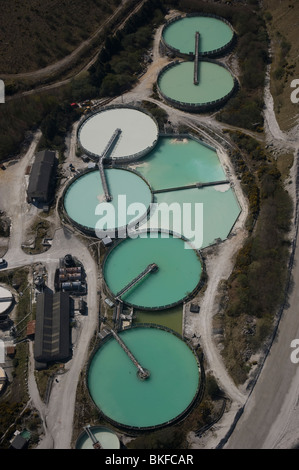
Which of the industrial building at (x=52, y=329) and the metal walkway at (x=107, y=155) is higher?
the metal walkway at (x=107, y=155)

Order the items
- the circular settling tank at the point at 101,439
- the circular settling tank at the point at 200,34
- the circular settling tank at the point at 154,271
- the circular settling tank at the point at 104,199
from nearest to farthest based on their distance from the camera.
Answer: the circular settling tank at the point at 101,439
the circular settling tank at the point at 154,271
the circular settling tank at the point at 104,199
the circular settling tank at the point at 200,34

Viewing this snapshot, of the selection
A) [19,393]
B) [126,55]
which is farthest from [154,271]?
[126,55]

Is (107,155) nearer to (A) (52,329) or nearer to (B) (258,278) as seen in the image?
(A) (52,329)

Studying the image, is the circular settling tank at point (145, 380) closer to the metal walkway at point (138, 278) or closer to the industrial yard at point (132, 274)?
the industrial yard at point (132, 274)

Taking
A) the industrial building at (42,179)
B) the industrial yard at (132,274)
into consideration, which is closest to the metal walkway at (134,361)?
the industrial yard at (132,274)

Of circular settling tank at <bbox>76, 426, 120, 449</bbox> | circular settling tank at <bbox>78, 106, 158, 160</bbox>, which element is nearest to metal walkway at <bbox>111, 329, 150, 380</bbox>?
circular settling tank at <bbox>76, 426, 120, 449</bbox>

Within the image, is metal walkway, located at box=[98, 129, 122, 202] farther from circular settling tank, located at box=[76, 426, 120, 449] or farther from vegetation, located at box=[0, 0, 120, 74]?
circular settling tank, located at box=[76, 426, 120, 449]
